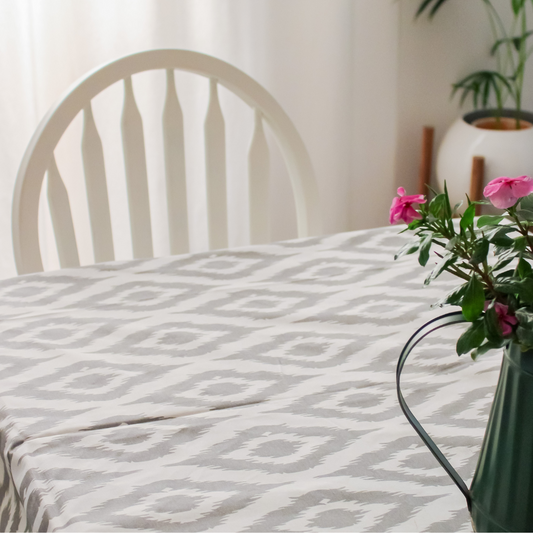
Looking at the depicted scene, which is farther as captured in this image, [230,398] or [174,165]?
[174,165]

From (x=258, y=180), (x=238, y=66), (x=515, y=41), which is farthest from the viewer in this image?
(x=515, y=41)

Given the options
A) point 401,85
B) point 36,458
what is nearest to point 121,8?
point 401,85

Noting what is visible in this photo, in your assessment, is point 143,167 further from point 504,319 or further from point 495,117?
point 495,117

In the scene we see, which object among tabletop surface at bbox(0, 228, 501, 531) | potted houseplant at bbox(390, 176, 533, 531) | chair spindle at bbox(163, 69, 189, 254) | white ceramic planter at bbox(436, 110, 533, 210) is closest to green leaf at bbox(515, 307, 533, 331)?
potted houseplant at bbox(390, 176, 533, 531)

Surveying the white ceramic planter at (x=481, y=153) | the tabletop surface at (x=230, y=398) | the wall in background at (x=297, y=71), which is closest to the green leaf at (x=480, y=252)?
the tabletop surface at (x=230, y=398)

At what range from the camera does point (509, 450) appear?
0.39 metres

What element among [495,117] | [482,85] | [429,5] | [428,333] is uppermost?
[429,5]

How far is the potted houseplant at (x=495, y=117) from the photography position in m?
2.04

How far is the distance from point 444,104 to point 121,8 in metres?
1.20

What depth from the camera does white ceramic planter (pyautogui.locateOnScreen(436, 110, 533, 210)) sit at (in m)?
2.04

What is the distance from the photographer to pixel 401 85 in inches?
91.7

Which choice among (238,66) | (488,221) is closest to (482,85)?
(238,66)

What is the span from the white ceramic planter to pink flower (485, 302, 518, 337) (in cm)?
168

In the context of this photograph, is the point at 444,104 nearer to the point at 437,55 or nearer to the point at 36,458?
the point at 437,55
